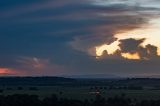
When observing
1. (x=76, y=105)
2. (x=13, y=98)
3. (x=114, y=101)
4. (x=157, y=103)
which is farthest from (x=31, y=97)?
(x=157, y=103)

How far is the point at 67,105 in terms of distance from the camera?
136 m

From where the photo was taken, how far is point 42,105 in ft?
440

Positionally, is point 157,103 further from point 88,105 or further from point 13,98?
point 13,98

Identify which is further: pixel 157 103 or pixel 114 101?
pixel 114 101

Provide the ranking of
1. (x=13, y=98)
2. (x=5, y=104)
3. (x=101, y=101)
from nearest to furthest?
(x=5, y=104) < (x=13, y=98) < (x=101, y=101)

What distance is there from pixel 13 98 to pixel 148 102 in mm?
35011

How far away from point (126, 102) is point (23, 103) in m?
31.3

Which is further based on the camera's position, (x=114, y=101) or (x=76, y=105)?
(x=114, y=101)

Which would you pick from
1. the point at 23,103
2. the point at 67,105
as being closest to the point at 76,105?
the point at 67,105

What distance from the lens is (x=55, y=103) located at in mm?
137875

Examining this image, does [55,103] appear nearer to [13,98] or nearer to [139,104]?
[13,98]

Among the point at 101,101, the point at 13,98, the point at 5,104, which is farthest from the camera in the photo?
the point at 101,101

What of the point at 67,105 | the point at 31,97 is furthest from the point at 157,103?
the point at 31,97

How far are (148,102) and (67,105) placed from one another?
2161 centimetres
